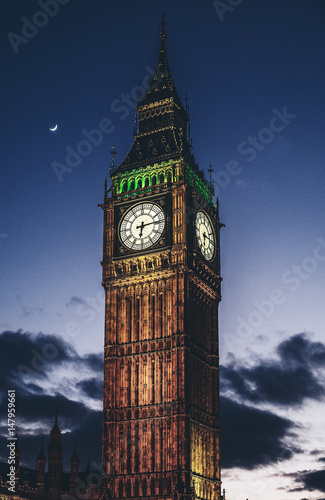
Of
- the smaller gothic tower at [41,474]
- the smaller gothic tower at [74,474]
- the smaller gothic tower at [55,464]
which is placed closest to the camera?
the smaller gothic tower at [41,474]

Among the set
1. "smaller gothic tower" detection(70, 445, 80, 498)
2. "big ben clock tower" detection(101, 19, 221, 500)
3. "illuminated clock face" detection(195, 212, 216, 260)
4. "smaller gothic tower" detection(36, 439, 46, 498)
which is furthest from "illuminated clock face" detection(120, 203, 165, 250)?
"smaller gothic tower" detection(36, 439, 46, 498)

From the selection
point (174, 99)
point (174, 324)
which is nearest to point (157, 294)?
point (174, 324)

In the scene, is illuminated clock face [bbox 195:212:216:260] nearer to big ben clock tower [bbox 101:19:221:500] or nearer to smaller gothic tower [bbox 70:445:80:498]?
big ben clock tower [bbox 101:19:221:500]

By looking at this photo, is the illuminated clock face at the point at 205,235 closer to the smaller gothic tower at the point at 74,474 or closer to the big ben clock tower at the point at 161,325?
the big ben clock tower at the point at 161,325

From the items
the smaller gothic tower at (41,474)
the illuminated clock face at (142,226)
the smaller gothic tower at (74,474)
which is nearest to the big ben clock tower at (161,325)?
the illuminated clock face at (142,226)

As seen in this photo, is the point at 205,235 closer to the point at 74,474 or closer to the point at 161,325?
the point at 161,325

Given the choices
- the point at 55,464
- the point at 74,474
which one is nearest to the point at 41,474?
the point at 55,464
